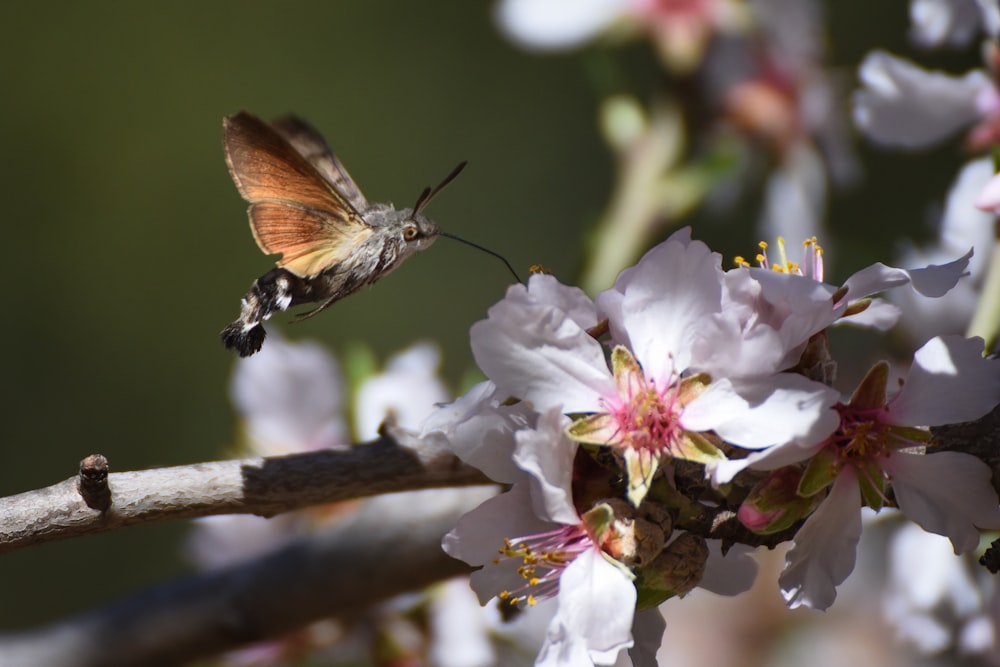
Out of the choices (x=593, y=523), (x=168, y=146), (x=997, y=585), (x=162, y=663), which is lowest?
(x=997, y=585)

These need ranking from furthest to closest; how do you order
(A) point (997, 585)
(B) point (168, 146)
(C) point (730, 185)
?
(B) point (168, 146) < (C) point (730, 185) < (A) point (997, 585)

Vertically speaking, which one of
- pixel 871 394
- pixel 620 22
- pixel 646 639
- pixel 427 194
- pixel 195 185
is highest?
pixel 195 185

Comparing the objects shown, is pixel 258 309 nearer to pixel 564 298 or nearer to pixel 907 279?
pixel 564 298

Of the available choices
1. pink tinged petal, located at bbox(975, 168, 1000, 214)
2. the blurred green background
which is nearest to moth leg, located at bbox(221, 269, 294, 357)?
pink tinged petal, located at bbox(975, 168, 1000, 214)

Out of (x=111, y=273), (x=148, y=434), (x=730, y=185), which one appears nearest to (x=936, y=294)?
(x=730, y=185)

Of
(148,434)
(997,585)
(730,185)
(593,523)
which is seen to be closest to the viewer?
(593,523)

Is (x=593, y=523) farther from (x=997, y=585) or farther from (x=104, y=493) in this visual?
(x=997, y=585)

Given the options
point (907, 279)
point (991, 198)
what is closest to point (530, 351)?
point (907, 279)
